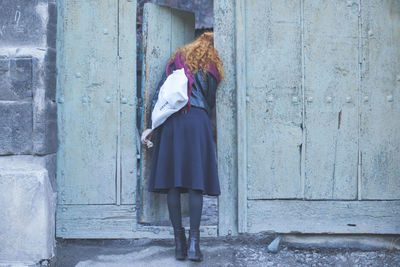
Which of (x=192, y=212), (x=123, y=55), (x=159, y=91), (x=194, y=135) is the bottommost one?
(x=192, y=212)

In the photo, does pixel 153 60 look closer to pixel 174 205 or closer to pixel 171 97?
pixel 171 97

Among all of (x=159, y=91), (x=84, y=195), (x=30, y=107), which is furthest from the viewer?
(x=84, y=195)

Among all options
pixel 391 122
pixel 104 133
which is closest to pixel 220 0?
pixel 104 133

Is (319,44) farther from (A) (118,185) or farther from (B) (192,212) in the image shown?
(A) (118,185)

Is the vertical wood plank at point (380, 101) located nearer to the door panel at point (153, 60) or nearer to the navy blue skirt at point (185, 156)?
the navy blue skirt at point (185, 156)

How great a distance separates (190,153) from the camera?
120 inches

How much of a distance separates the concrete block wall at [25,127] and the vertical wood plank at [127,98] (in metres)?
0.54

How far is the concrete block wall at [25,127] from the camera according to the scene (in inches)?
113

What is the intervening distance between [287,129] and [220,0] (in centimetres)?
109

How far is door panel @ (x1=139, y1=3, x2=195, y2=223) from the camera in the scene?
3373 mm

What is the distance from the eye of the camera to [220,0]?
342cm

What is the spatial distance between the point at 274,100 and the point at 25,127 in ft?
5.70

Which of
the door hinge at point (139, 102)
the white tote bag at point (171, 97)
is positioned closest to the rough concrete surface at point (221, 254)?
the white tote bag at point (171, 97)

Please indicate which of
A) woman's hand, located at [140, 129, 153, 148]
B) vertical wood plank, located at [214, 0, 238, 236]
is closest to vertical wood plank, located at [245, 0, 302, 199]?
vertical wood plank, located at [214, 0, 238, 236]
